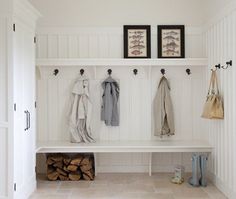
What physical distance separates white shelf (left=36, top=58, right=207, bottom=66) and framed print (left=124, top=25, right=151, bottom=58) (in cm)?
22

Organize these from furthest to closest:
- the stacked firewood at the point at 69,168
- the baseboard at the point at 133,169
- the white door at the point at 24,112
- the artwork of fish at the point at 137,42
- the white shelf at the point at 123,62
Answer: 1. the baseboard at the point at 133,169
2. the artwork of fish at the point at 137,42
3. the white shelf at the point at 123,62
4. the stacked firewood at the point at 69,168
5. the white door at the point at 24,112

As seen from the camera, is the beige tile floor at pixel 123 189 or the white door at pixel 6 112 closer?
the white door at pixel 6 112

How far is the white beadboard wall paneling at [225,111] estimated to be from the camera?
389cm

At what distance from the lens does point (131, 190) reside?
438cm

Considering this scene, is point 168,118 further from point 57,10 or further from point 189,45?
point 57,10

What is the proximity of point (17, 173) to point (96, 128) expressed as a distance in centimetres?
176

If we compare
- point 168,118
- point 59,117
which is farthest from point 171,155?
point 59,117

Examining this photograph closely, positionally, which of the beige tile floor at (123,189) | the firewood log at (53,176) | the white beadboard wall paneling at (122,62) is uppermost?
the white beadboard wall paneling at (122,62)

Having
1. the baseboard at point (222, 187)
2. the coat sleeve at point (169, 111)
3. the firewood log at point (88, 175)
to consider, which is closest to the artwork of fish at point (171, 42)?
the coat sleeve at point (169, 111)

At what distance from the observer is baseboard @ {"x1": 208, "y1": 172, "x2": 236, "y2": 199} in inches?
154

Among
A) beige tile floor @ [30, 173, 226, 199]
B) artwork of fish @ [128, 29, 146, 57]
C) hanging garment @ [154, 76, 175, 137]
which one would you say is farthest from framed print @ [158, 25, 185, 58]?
beige tile floor @ [30, 173, 226, 199]

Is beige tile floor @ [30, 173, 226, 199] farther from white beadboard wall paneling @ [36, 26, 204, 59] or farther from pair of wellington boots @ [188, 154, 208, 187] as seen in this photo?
white beadboard wall paneling @ [36, 26, 204, 59]

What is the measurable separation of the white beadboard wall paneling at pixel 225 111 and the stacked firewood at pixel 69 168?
189 centimetres

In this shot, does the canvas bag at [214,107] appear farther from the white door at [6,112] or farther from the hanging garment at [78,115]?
the white door at [6,112]
